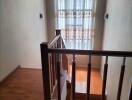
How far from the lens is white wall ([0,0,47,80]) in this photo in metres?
2.50

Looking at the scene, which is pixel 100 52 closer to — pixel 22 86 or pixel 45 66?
pixel 45 66

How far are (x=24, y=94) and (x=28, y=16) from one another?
1901 mm

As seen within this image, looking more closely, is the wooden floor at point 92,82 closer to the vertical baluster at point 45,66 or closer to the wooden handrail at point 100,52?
the vertical baluster at point 45,66

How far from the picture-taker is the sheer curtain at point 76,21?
461 centimetres

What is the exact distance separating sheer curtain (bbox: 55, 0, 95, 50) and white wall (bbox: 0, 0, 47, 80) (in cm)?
80

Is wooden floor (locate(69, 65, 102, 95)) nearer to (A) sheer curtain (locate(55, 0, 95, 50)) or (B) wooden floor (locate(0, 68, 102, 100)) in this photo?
(A) sheer curtain (locate(55, 0, 95, 50))

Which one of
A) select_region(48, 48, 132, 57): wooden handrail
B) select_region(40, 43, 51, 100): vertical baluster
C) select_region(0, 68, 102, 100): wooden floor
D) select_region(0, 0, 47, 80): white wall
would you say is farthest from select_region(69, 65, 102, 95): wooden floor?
select_region(48, 48, 132, 57): wooden handrail

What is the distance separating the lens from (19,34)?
3.01 m

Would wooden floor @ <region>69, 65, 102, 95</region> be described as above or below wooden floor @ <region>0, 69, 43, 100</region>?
below

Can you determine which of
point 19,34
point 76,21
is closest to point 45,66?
point 19,34

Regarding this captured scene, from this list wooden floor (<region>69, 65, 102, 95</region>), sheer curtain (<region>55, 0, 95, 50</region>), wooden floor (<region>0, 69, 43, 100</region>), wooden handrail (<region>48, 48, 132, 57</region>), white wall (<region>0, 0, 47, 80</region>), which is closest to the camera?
wooden handrail (<region>48, 48, 132, 57</region>)

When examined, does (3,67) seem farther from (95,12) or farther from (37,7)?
(95,12)

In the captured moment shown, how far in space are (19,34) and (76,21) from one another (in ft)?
7.32

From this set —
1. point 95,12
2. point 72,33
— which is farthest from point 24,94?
point 95,12
